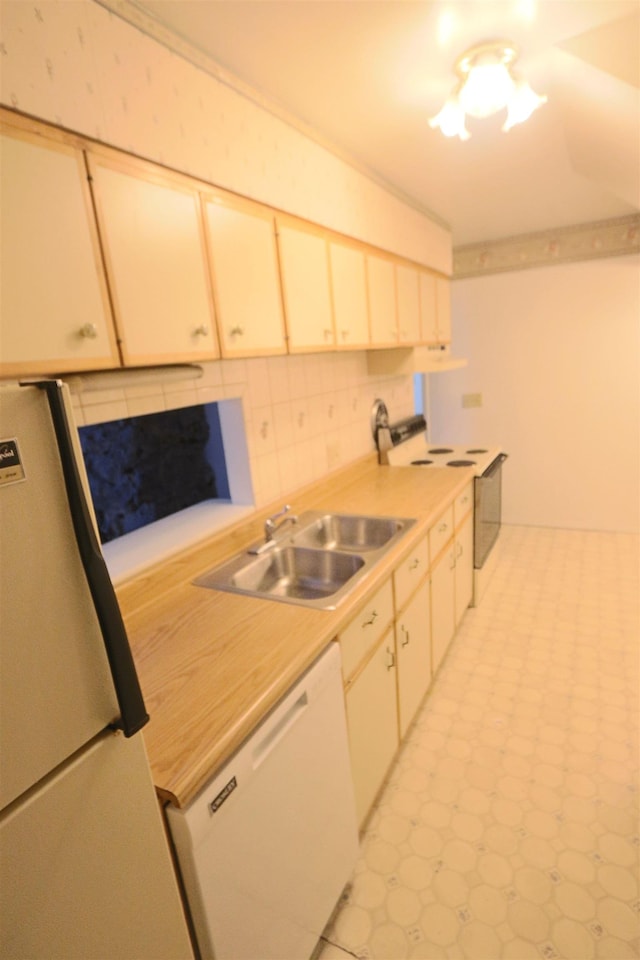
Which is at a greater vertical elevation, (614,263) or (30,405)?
(614,263)

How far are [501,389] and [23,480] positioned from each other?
13.5 ft

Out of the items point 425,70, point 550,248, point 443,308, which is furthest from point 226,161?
point 550,248

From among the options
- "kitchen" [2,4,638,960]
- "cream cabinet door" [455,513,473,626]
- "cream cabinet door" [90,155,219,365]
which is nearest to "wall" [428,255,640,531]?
"kitchen" [2,4,638,960]

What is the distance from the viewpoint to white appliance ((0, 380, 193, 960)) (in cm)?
53

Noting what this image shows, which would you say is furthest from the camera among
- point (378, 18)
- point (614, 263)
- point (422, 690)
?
point (614, 263)

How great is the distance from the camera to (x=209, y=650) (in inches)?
46.4

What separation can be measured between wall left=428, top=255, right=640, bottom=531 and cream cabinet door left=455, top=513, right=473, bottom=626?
5.74 feet

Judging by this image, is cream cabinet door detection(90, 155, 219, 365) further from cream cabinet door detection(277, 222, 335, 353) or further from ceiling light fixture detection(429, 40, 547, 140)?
ceiling light fixture detection(429, 40, 547, 140)

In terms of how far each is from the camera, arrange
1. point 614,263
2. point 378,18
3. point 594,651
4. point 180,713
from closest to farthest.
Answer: point 180,713 → point 378,18 → point 594,651 → point 614,263

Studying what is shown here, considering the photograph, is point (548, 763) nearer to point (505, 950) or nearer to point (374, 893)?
point (505, 950)

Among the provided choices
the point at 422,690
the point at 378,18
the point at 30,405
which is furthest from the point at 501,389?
the point at 30,405

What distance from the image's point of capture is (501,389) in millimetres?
4098

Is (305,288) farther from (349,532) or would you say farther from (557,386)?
(557,386)

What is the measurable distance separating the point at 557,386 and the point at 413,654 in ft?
9.65
